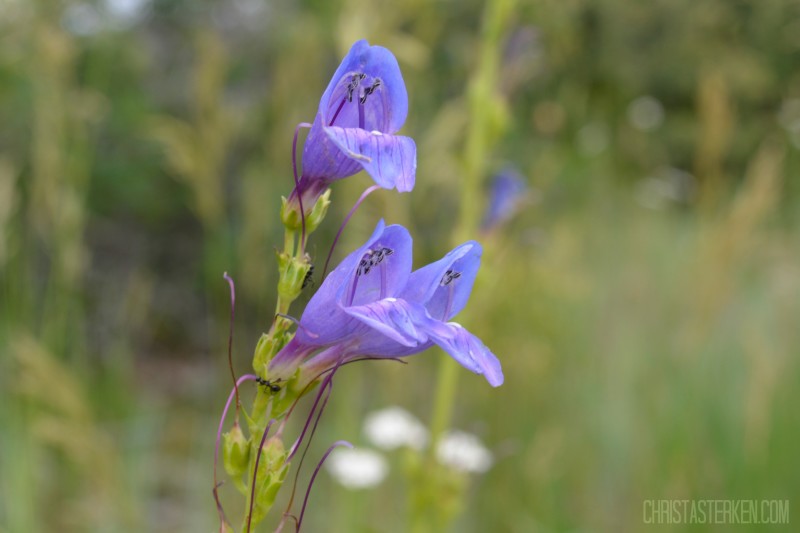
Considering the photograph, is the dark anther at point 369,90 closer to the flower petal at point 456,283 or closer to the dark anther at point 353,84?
the dark anther at point 353,84

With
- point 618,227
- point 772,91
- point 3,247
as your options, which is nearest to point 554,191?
point 618,227

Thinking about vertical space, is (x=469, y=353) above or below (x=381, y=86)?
below

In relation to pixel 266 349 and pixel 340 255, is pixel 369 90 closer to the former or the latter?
pixel 266 349

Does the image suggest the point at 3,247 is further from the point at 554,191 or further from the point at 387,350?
the point at 554,191

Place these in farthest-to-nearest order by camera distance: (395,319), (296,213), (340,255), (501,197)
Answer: (340,255), (501,197), (296,213), (395,319)

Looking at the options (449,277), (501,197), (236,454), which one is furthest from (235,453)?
(501,197)

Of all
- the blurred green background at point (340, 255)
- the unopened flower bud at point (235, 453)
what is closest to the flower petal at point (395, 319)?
the unopened flower bud at point (235, 453)
